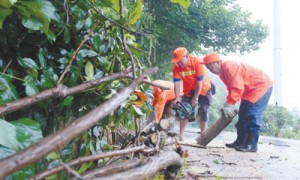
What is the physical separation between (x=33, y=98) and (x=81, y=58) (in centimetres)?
57

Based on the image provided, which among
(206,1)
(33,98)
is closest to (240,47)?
(206,1)

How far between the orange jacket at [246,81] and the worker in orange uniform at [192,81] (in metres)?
0.48

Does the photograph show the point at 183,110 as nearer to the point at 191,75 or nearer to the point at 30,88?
the point at 191,75

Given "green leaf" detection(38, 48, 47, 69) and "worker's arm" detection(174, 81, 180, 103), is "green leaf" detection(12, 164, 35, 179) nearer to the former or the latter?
"green leaf" detection(38, 48, 47, 69)

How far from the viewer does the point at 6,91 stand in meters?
1.20

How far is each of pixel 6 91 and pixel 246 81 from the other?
439cm

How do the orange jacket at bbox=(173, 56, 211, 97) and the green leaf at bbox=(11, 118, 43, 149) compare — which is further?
the orange jacket at bbox=(173, 56, 211, 97)

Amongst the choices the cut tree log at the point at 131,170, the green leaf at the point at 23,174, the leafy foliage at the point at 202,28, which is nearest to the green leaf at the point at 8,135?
the green leaf at the point at 23,174

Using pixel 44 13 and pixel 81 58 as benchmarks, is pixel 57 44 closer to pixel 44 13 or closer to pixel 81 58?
pixel 81 58

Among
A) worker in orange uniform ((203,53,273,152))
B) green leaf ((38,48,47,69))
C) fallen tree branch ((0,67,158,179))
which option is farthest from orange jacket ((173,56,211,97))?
fallen tree branch ((0,67,158,179))

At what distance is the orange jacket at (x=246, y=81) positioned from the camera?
484cm

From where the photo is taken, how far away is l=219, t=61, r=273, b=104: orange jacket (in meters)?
4.84

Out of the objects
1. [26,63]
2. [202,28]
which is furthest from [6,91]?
[202,28]

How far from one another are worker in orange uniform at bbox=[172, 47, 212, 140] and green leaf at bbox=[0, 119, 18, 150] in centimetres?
458
